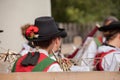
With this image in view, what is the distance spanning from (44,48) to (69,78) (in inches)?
20.6

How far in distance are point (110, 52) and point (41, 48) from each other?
126 cm

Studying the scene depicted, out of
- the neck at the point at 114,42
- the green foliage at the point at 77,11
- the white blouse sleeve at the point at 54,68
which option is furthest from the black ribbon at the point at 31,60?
the green foliage at the point at 77,11

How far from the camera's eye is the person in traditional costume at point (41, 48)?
18.1 feet

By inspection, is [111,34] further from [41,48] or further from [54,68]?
[54,68]

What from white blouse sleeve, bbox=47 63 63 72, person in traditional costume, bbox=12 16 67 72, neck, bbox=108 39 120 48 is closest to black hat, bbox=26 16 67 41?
person in traditional costume, bbox=12 16 67 72

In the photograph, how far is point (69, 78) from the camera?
17.4 ft

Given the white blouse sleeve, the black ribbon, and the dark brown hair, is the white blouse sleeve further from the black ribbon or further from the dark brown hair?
the dark brown hair

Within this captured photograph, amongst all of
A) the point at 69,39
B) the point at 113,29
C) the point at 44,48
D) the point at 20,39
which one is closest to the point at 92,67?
the point at 113,29

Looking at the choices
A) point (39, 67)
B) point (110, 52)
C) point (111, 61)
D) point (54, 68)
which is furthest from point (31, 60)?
point (110, 52)

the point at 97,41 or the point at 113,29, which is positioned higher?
the point at 113,29

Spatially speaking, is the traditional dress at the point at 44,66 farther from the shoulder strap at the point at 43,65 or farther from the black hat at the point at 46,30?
the black hat at the point at 46,30

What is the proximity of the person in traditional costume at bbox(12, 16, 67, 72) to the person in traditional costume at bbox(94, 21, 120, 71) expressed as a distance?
652mm

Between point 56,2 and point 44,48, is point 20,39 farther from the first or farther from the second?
Answer: point 56,2

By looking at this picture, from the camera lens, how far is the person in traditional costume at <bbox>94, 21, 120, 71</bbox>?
6417 mm
